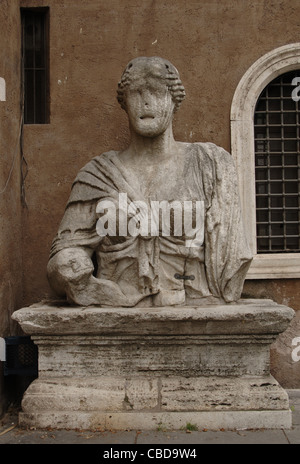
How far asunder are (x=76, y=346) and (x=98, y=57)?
278 cm

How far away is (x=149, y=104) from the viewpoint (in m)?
4.45

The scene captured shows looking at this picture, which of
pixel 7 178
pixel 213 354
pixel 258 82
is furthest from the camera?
pixel 258 82

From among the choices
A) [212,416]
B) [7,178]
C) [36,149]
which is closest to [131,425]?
[212,416]

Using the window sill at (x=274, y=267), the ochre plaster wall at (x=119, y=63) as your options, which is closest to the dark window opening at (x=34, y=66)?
the ochre plaster wall at (x=119, y=63)

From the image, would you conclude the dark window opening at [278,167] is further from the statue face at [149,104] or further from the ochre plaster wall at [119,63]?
the statue face at [149,104]

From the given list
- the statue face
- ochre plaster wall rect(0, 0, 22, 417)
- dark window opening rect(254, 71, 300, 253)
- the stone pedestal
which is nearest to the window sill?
dark window opening rect(254, 71, 300, 253)

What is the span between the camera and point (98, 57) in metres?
5.41

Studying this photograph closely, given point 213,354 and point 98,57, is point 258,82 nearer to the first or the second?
point 98,57

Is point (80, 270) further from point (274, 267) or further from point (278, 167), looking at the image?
point (278, 167)

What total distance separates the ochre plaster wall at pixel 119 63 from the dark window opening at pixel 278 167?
0.37m

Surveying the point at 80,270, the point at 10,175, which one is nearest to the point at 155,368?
the point at 80,270

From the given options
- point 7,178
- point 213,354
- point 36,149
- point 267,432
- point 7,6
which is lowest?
point 267,432

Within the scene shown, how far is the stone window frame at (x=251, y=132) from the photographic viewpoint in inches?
207

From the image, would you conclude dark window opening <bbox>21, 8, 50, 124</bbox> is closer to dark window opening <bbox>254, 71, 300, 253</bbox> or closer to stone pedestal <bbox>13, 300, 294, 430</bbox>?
dark window opening <bbox>254, 71, 300, 253</bbox>
